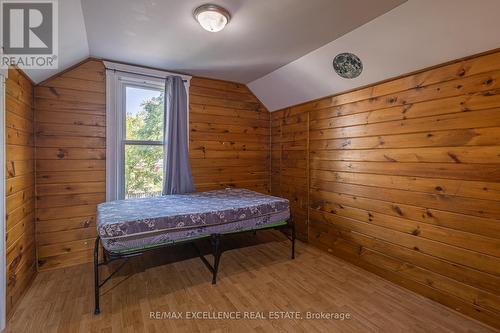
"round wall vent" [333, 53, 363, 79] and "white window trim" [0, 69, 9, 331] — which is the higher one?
"round wall vent" [333, 53, 363, 79]

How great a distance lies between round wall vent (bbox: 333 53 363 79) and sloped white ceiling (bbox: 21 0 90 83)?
2274 millimetres

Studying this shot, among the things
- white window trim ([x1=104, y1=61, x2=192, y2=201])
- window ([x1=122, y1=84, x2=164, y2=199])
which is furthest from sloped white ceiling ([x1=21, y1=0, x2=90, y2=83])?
window ([x1=122, y1=84, x2=164, y2=199])

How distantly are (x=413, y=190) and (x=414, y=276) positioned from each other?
770mm

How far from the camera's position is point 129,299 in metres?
2.03

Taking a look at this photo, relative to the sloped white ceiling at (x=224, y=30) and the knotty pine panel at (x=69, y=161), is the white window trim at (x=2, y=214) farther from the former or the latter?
the sloped white ceiling at (x=224, y=30)

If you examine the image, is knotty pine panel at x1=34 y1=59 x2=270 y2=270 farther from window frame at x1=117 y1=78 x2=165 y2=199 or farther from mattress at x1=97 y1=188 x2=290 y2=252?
mattress at x1=97 y1=188 x2=290 y2=252

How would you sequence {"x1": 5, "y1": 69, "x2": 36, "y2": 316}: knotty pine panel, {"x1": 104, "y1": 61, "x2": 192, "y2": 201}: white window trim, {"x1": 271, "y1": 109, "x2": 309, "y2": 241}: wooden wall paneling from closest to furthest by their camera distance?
{"x1": 5, "y1": 69, "x2": 36, "y2": 316}: knotty pine panel → {"x1": 104, "y1": 61, "x2": 192, "y2": 201}: white window trim → {"x1": 271, "y1": 109, "x2": 309, "y2": 241}: wooden wall paneling

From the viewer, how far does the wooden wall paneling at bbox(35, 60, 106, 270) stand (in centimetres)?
252

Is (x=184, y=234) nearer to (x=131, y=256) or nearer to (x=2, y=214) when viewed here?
(x=131, y=256)

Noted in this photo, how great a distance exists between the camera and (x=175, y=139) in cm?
312

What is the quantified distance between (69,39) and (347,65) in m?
2.61

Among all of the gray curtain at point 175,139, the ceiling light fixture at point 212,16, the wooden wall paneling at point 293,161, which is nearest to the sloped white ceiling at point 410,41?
the wooden wall paneling at point 293,161

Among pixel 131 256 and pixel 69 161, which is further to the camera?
pixel 69 161

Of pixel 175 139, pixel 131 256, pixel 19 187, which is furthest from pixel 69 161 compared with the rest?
pixel 131 256
